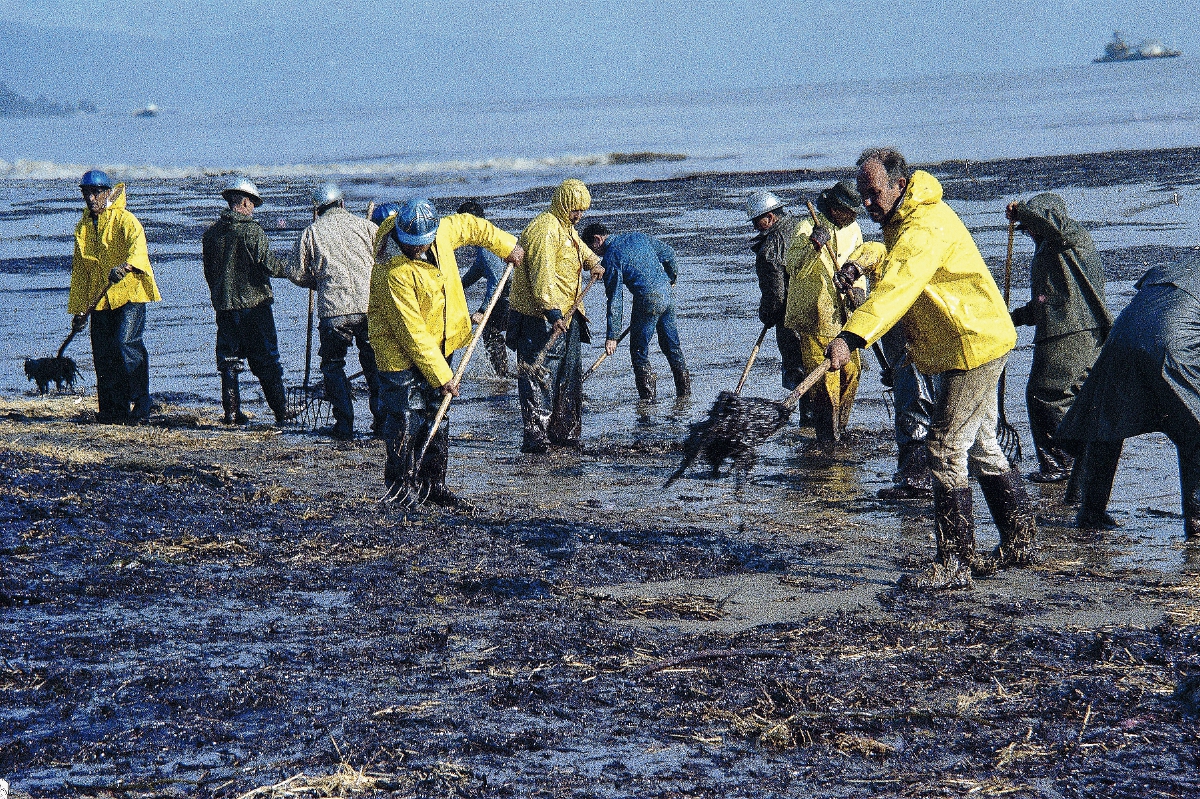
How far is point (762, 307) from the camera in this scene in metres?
10.0

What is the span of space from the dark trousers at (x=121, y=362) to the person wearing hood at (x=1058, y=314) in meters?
6.87

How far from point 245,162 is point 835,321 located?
2465 inches

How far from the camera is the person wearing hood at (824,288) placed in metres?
8.79

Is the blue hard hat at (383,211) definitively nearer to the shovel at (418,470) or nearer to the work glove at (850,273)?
the shovel at (418,470)

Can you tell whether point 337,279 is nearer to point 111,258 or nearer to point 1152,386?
point 111,258

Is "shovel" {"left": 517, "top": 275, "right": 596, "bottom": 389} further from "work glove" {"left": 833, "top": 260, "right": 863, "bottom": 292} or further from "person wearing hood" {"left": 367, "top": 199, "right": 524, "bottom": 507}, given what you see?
"work glove" {"left": 833, "top": 260, "right": 863, "bottom": 292}

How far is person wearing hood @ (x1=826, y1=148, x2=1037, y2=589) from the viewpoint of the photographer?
5629 millimetres

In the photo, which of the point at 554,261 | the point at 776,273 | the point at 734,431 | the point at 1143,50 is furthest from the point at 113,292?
the point at 1143,50

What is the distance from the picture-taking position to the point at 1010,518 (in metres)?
6.24

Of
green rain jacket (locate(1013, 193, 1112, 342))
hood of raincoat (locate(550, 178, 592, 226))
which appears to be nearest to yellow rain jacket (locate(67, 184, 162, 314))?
hood of raincoat (locate(550, 178, 592, 226))

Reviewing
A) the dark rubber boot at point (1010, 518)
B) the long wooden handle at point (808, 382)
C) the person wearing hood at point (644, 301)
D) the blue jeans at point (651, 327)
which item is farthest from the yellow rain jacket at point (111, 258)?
the dark rubber boot at point (1010, 518)

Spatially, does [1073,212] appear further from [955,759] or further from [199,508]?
[955,759]

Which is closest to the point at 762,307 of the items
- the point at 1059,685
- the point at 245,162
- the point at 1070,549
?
the point at 1070,549

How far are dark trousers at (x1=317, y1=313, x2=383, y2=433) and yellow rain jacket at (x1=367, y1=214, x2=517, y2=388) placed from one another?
94.4 inches
